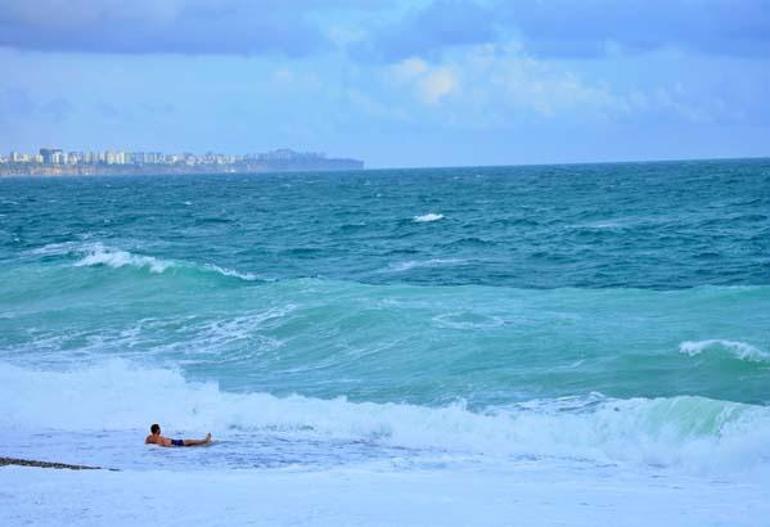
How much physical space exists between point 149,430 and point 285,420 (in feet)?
6.91

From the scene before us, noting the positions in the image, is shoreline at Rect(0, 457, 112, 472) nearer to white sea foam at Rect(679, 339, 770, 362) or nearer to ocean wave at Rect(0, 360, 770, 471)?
ocean wave at Rect(0, 360, 770, 471)

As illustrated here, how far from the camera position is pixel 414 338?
2286 centimetres

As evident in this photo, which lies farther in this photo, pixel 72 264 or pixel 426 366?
pixel 72 264

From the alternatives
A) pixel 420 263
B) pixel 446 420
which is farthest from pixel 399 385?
pixel 420 263

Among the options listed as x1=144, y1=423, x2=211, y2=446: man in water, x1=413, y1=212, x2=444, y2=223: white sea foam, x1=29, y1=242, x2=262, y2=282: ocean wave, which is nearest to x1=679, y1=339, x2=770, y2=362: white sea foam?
x1=144, y1=423, x2=211, y2=446: man in water

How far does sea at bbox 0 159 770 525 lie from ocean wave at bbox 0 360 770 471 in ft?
0.16

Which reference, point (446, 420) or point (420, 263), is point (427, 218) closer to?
point (420, 263)

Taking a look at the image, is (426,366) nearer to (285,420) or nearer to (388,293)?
(285,420)

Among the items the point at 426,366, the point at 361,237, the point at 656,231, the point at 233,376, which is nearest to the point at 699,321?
the point at 426,366

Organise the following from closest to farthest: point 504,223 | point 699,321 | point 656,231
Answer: point 699,321 < point 656,231 < point 504,223

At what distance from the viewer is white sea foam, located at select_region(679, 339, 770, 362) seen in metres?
18.9

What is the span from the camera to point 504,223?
5538 cm

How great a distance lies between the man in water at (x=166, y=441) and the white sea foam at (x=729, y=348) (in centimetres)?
907

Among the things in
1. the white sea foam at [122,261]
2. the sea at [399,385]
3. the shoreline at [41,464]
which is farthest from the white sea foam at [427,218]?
the shoreline at [41,464]
